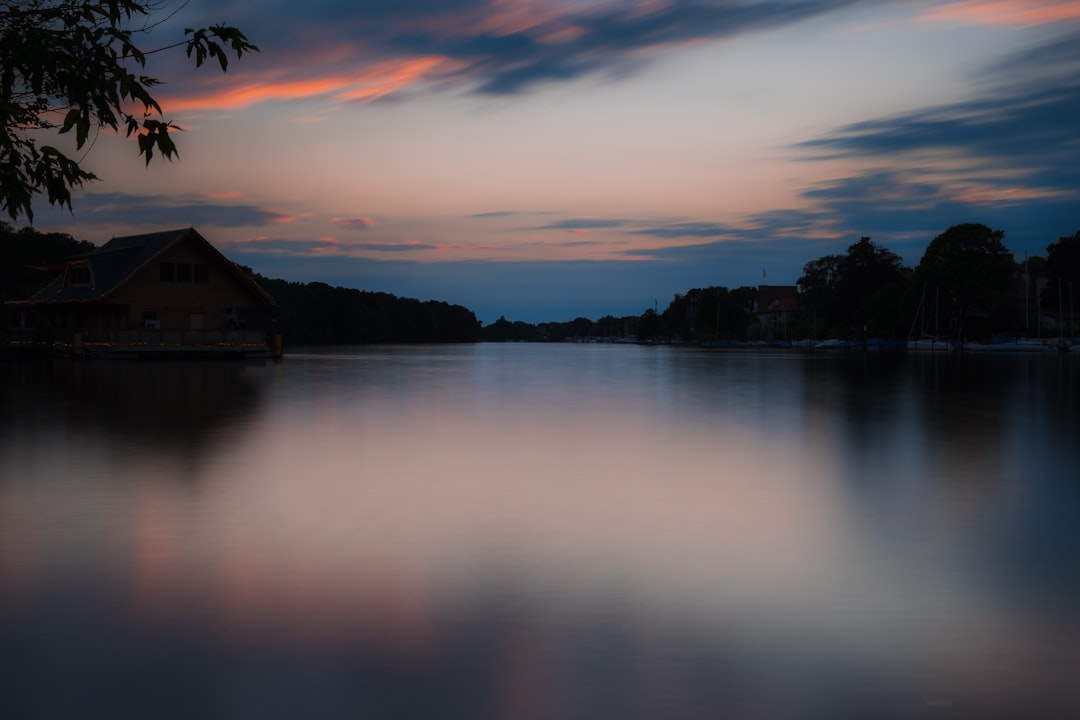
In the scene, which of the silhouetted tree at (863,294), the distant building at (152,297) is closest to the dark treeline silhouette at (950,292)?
the silhouetted tree at (863,294)

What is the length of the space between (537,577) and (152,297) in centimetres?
6424

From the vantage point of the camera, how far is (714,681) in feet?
17.9

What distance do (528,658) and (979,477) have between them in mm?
9968

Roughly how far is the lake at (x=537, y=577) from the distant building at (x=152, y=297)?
49.6m

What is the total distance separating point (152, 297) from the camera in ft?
219

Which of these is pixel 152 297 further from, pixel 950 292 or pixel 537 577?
pixel 950 292

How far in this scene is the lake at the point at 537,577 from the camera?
5.30 metres

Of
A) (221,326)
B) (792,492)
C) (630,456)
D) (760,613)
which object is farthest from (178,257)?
(760,613)

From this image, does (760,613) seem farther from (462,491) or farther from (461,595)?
(462,491)

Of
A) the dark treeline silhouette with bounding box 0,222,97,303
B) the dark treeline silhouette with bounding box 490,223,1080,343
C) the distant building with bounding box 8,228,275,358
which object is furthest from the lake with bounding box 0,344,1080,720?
the dark treeline silhouette with bounding box 490,223,1080,343

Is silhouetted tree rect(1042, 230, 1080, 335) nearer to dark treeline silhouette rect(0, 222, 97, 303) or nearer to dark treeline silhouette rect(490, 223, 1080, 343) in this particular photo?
dark treeline silhouette rect(490, 223, 1080, 343)

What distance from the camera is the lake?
17.4 feet

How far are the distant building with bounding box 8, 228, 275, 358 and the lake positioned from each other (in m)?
49.6

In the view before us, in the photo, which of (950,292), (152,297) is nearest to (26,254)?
(152,297)
